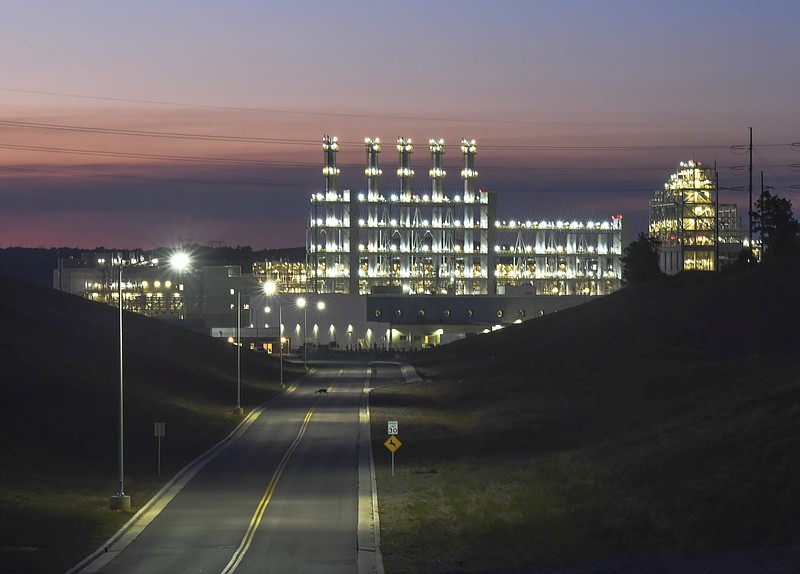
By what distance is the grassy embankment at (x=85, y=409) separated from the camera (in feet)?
127

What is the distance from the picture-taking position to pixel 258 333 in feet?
549

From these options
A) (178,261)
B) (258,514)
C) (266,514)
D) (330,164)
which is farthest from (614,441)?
(330,164)

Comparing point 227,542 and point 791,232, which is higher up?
point 791,232

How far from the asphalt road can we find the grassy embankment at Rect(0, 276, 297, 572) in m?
1.53

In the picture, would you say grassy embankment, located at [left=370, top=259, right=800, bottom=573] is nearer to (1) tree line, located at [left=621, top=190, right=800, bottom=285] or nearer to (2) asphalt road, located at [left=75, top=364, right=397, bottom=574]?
(2) asphalt road, located at [left=75, top=364, right=397, bottom=574]

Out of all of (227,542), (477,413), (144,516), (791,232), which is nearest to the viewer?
(227,542)

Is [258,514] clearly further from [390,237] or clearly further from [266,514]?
[390,237]

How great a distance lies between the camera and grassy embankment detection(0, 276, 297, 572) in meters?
38.7

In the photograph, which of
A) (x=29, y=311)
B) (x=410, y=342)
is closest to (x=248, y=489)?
(x=29, y=311)

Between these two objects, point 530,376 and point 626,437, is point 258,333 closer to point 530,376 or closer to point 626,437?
point 530,376

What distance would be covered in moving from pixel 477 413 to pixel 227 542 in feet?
160

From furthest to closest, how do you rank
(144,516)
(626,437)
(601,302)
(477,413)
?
(601,302)
(477,413)
(626,437)
(144,516)

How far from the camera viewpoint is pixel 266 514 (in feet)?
131

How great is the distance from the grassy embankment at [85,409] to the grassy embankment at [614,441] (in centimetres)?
933
